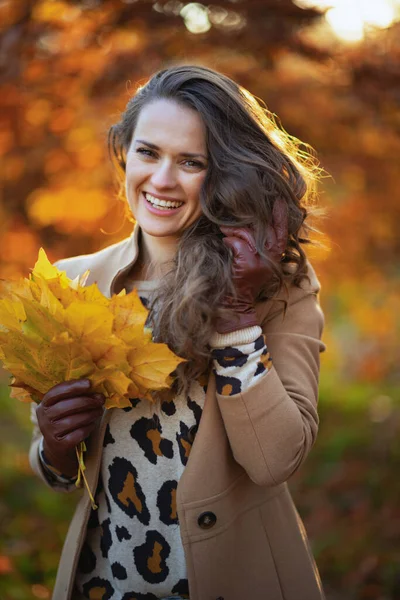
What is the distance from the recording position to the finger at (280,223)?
1997mm

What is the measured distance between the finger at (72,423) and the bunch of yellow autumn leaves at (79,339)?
0.07 metres

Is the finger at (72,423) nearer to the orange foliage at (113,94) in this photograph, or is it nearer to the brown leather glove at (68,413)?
the brown leather glove at (68,413)

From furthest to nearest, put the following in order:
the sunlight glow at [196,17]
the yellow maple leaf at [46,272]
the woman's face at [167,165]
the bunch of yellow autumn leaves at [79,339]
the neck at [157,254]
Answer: the sunlight glow at [196,17]
the neck at [157,254]
the woman's face at [167,165]
the yellow maple leaf at [46,272]
the bunch of yellow autumn leaves at [79,339]

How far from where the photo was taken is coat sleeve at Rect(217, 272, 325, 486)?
6.34ft

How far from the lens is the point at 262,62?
3332 mm

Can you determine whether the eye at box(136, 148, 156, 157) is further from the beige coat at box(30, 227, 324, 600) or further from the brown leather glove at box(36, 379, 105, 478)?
the brown leather glove at box(36, 379, 105, 478)

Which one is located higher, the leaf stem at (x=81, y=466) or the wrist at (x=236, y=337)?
the wrist at (x=236, y=337)

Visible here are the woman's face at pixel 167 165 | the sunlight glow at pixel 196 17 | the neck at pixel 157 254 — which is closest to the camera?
the woman's face at pixel 167 165

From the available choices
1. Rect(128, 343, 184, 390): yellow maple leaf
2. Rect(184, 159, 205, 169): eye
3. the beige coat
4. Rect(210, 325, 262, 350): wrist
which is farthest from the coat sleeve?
Rect(184, 159, 205, 169): eye

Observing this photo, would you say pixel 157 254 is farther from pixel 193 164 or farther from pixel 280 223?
pixel 280 223

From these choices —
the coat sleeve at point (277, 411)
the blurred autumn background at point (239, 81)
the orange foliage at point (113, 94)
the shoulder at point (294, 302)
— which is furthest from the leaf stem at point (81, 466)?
the orange foliage at point (113, 94)

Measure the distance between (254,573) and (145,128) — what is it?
57.2 inches

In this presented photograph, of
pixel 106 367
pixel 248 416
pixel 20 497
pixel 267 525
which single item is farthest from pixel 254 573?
pixel 20 497

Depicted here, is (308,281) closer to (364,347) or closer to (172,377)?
(172,377)
